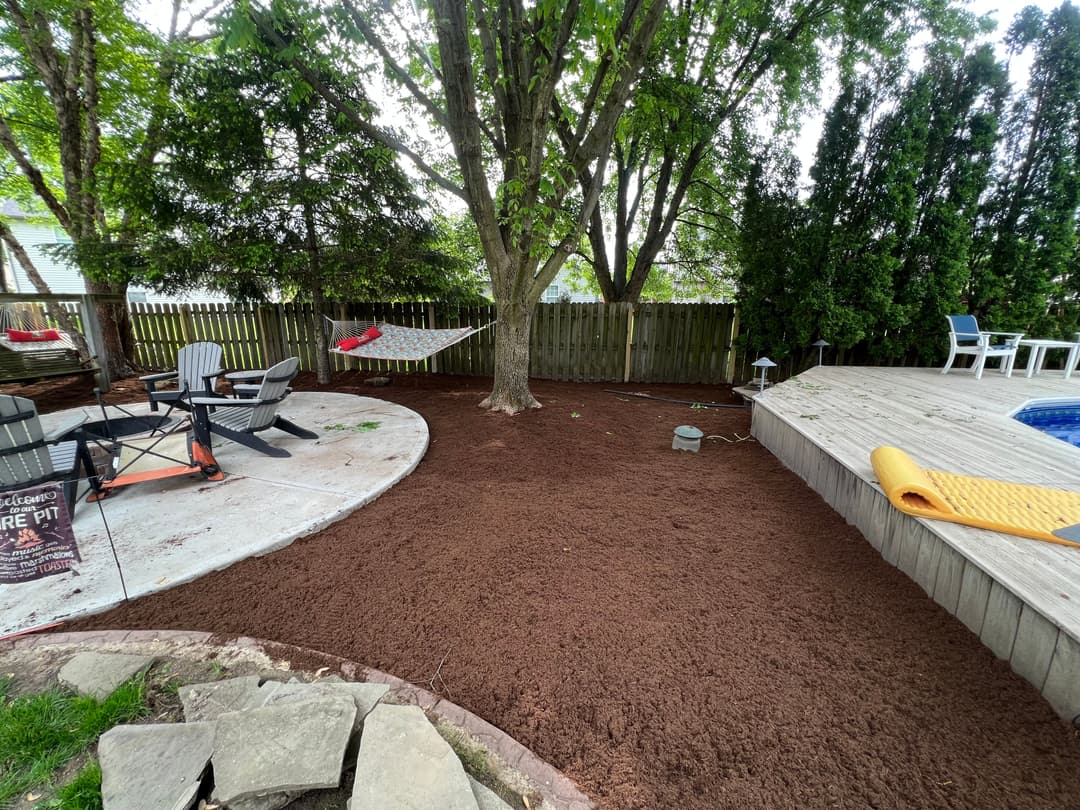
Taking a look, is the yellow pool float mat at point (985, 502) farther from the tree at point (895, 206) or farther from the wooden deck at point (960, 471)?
the tree at point (895, 206)

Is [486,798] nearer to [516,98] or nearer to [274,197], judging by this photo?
[516,98]

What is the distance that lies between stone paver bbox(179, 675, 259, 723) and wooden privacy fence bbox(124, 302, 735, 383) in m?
6.31

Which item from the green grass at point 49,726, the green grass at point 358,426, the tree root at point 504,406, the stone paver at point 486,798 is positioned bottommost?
the green grass at point 49,726

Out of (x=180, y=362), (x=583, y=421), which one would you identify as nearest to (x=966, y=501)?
(x=583, y=421)

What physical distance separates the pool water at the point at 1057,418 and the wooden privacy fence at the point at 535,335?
344 cm

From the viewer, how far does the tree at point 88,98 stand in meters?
5.05

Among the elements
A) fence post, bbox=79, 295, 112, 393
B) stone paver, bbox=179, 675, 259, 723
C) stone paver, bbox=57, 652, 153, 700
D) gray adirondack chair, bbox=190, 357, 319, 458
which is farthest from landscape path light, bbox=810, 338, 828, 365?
fence post, bbox=79, 295, 112, 393

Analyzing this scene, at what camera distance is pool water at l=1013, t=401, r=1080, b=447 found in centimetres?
455

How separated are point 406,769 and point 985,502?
2.65m

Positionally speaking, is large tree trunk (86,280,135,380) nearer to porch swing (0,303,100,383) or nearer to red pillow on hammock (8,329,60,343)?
porch swing (0,303,100,383)

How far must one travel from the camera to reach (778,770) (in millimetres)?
1184

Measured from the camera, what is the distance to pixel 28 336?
6570 mm

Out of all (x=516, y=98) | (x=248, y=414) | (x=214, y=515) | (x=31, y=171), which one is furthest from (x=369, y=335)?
(x=31, y=171)

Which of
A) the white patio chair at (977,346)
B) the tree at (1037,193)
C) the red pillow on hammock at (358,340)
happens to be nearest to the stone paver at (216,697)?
the red pillow on hammock at (358,340)
